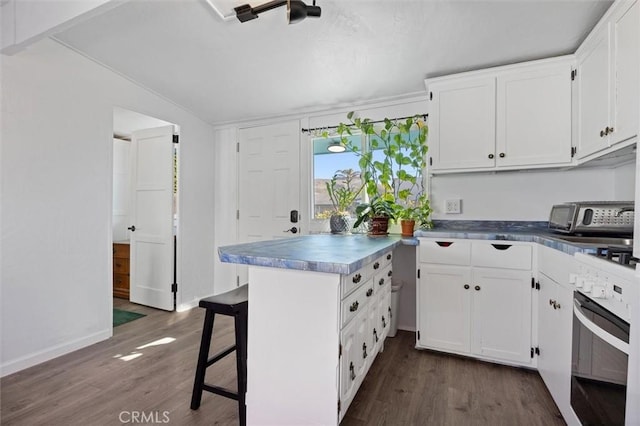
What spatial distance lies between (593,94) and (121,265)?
16.5ft

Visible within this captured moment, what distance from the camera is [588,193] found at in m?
2.36

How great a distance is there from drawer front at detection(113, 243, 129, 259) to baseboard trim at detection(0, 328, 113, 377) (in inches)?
60.0

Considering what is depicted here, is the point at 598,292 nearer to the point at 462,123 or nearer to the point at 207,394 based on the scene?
the point at 462,123

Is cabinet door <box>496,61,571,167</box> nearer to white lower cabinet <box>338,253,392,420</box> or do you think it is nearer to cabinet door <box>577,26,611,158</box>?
cabinet door <box>577,26,611,158</box>

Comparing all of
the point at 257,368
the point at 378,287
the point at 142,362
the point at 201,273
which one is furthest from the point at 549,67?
the point at 201,273

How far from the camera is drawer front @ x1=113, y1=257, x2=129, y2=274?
12.8 ft

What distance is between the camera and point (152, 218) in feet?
11.4

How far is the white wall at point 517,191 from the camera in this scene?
2348mm

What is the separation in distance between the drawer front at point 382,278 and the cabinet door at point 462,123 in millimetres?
1027

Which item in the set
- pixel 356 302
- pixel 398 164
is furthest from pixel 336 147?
Answer: pixel 356 302

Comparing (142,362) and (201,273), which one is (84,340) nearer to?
(142,362)

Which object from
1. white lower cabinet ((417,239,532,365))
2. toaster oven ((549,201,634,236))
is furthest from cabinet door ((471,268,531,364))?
toaster oven ((549,201,634,236))

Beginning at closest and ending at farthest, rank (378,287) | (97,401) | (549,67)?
(97,401)
(378,287)
(549,67)

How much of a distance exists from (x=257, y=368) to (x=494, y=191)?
239 cm
